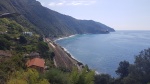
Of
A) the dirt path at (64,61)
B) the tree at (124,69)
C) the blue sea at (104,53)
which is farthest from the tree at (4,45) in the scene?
the tree at (124,69)

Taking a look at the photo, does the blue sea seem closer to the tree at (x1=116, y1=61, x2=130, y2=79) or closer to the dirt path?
the dirt path

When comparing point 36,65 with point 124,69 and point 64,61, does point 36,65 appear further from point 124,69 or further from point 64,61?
point 64,61

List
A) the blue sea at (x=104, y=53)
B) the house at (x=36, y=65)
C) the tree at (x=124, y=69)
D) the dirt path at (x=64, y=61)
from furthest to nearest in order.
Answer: the blue sea at (x=104, y=53) < the dirt path at (x=64, y=61) < the tree at (x=124, y=69) < the house at (x=36, y=65)

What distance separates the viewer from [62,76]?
1136 inches

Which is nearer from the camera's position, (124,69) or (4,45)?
(124,69)

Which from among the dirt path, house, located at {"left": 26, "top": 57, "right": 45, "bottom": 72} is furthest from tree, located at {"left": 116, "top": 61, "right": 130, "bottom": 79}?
house, located at {"left": 26, "top": 57, "right": 45, "bottom": 72}

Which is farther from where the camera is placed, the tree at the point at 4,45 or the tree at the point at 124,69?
the tree at the point at 4,45

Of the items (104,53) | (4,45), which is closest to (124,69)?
(4,45)

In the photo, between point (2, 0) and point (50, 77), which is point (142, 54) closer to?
point (50, 77)

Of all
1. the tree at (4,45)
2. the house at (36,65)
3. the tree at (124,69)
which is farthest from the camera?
the tree at (4,45)

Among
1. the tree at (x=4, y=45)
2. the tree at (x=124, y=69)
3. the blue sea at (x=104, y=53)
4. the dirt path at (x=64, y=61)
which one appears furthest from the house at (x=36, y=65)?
the tree at (x=124, y=69)

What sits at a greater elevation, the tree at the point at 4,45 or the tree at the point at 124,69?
the tree at the point at 4,45

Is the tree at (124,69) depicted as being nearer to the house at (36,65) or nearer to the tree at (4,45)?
the house at (36,65)

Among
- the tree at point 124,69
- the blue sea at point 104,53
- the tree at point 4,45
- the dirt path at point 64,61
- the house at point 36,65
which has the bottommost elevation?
the blue sea at point 104,53
